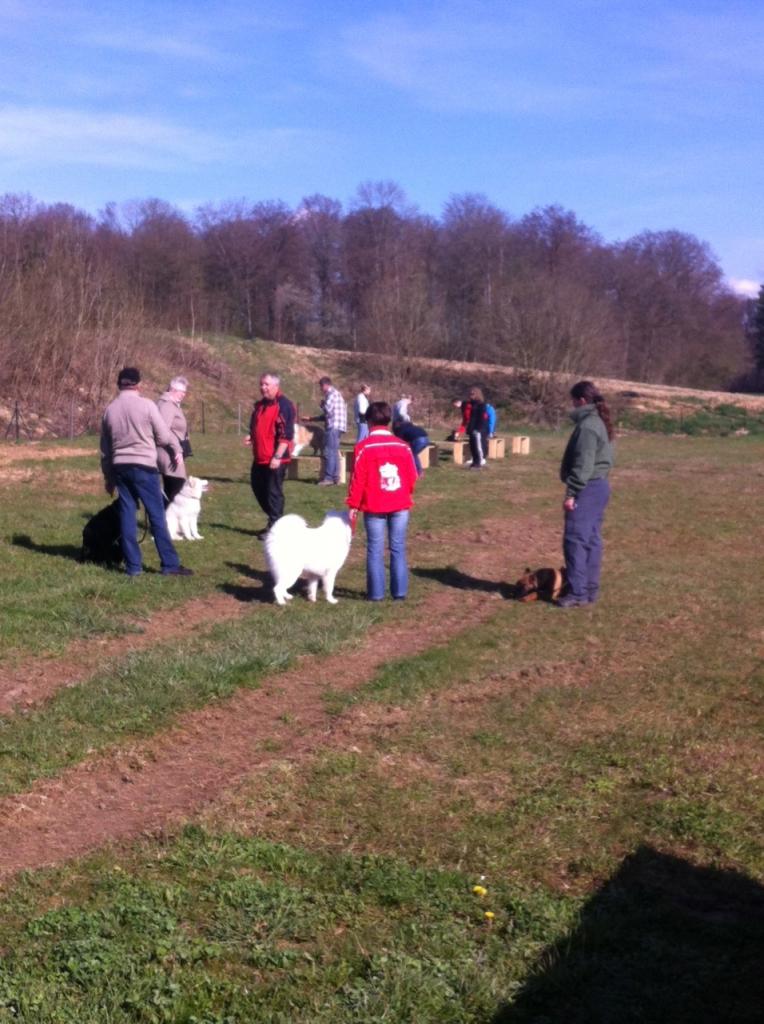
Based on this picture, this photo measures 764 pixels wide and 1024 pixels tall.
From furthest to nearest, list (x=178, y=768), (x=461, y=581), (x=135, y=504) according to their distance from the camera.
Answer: (x=461, y=581), (x=135, y=504), (x=178, y=768)

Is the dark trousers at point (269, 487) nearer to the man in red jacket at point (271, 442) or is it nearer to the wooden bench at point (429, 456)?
the man in red jacket at point (271, 442)

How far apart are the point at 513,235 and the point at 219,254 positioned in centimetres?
1834

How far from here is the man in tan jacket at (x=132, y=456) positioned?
10.6 meters

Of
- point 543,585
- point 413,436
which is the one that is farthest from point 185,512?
A: point 413,436

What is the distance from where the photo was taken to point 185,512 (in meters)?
13.5

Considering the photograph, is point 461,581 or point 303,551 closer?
point 303,551

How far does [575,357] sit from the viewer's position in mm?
44281

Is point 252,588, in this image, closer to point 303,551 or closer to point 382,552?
point 303,551

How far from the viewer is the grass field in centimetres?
393

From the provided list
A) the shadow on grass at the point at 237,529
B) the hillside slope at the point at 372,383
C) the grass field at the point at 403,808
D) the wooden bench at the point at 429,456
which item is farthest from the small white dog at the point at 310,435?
the hillside slope at the point at 372,383

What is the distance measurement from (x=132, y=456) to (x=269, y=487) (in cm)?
248

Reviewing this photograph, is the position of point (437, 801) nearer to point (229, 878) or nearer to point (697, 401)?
point (229, 878)

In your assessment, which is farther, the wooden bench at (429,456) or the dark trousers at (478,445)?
the dark trousers at (478,445)

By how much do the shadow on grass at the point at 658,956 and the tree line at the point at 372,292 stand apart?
29722mm
